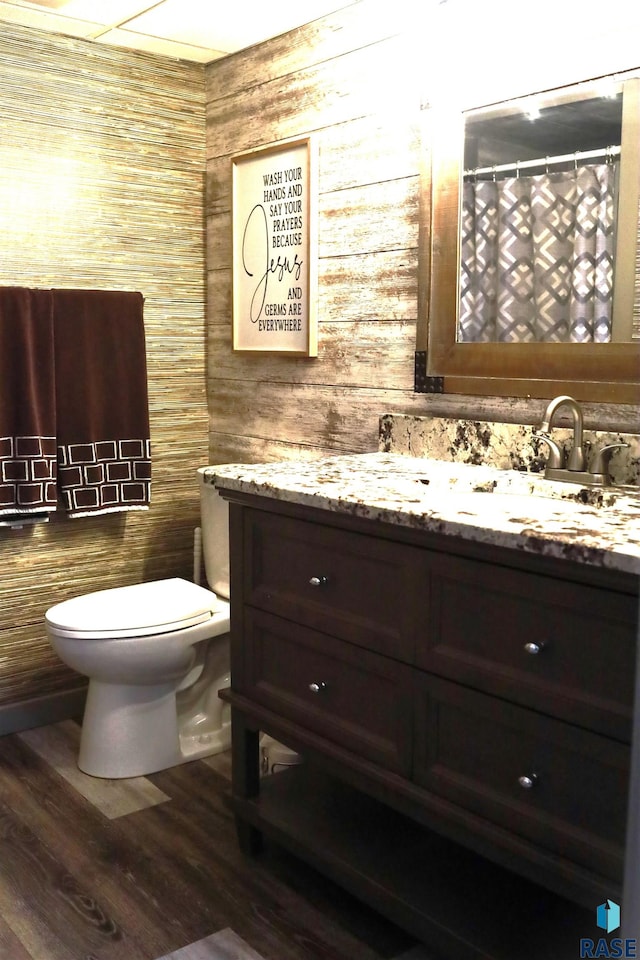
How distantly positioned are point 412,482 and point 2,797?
1400 millimetres

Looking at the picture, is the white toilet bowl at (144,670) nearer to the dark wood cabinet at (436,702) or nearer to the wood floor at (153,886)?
the wood floor at (153,886)

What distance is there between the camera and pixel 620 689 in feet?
4.36

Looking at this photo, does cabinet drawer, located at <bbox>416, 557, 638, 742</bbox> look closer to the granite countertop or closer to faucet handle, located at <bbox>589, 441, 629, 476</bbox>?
the granite countertop

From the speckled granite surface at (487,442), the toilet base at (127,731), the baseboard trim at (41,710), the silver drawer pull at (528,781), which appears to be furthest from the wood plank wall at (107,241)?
the silver drawer pull at (528,781)

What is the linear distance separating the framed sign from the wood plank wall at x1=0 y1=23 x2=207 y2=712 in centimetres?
24

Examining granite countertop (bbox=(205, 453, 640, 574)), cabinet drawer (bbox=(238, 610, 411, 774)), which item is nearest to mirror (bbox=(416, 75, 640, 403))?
granite countertop (bbox=(205, 453, 640, 574))

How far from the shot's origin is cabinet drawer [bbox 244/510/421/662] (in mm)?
1653

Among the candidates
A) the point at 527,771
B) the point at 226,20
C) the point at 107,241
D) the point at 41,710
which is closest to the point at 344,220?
the point at 226,20

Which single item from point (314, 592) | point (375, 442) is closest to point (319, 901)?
point (314, 592)

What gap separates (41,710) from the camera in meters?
2.86

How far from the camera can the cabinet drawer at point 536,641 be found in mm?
1332

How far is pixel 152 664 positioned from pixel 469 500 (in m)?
1.09

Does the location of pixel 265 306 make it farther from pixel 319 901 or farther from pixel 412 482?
pixel 319 901

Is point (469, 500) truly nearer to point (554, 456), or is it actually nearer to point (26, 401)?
point (554, 456)
